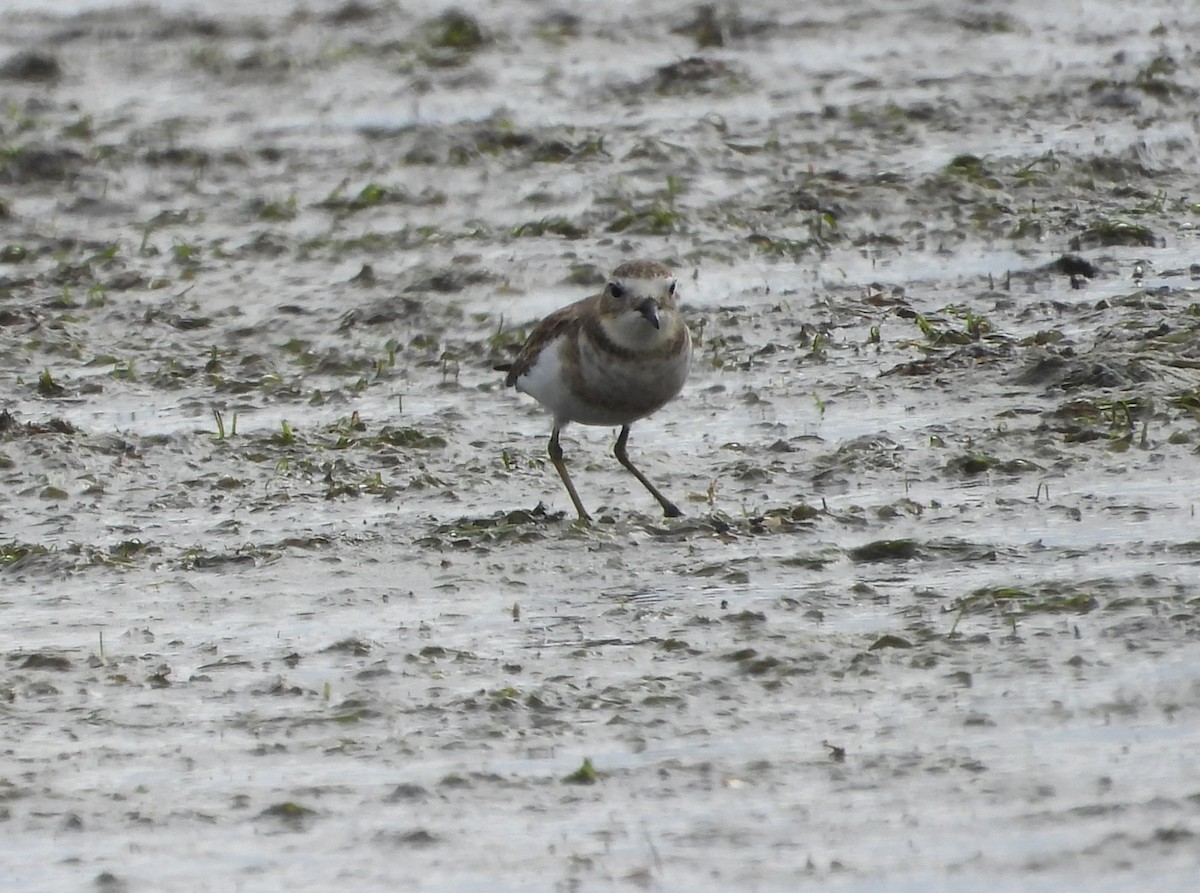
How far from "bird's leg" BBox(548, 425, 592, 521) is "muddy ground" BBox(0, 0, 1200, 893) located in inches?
5.9

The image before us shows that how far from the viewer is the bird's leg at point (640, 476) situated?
916cm

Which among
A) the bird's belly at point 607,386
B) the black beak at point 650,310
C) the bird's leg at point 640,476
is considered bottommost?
the bird's leg at point 640,476

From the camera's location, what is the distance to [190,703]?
23.6ft

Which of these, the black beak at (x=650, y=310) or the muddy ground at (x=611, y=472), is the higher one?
the black beak at (x=650, y=310)

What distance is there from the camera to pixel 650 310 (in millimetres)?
8969

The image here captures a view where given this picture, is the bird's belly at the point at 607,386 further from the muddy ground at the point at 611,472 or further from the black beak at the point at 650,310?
the muddy ground at the point at 611,472

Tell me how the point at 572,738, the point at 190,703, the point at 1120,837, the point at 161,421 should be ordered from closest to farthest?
the point at 1120,837 → the point at 572,738 → the point at 190,703 → the point at 161,421

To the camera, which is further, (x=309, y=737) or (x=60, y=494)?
(x=60, y=494)

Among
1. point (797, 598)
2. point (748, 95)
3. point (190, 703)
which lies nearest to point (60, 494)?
point (190, 703)

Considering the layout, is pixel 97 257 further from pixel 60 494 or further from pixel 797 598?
pixel 797 598

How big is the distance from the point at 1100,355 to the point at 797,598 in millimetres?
3049

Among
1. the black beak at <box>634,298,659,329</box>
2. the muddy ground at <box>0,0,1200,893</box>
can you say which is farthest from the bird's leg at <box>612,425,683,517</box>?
the black beak at <box>634,298,659,329</box>

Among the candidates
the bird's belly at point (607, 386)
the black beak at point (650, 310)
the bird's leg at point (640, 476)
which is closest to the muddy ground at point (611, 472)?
the bird's leg at point (640, 476)

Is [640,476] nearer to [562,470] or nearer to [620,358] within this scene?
[562,470]
